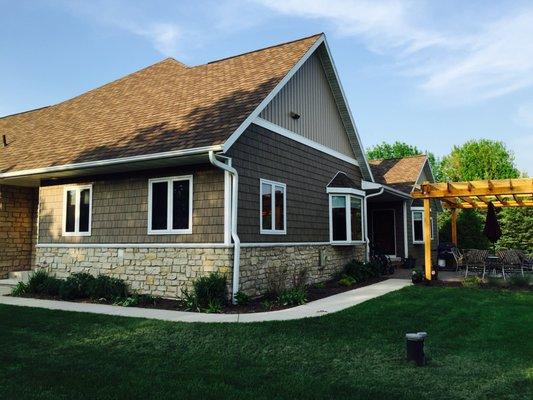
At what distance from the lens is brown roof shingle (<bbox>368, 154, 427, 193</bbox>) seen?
71.4 ft

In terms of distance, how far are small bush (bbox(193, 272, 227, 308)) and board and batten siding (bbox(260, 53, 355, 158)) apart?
433cm

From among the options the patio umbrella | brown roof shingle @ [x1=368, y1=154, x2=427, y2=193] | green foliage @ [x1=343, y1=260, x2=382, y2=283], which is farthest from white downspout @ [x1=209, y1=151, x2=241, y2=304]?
brown roof shingle @ [x1=368, y1=154, x2=427, y2=193]

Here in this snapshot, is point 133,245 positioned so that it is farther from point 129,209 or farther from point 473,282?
point 473,282

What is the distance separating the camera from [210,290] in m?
9.52

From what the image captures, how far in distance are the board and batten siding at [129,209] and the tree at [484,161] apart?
135ft

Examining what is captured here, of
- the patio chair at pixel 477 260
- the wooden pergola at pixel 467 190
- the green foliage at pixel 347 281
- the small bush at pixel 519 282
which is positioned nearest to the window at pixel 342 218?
the green foliage at pixel 347 281

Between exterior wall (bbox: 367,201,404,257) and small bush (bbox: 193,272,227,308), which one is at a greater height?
exterior wall (bbox: 367,201,404,257)

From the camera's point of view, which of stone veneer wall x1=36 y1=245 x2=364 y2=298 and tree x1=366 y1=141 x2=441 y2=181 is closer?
stone veneer wall x1=36 y1=245 x2=364 y2=298

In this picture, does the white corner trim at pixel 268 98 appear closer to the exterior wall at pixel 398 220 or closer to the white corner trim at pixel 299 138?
the white corner trim at pixel 299 138

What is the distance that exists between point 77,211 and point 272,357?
332 inches

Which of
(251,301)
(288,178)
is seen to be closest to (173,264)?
(251,301)

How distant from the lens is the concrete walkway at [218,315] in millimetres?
8398

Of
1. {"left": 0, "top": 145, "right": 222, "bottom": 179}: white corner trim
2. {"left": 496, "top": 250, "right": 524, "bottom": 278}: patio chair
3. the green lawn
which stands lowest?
the green lawn

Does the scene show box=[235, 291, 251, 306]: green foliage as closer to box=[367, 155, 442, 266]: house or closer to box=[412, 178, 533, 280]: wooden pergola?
box=[412, 178, 533, 280]: wooden pergola
